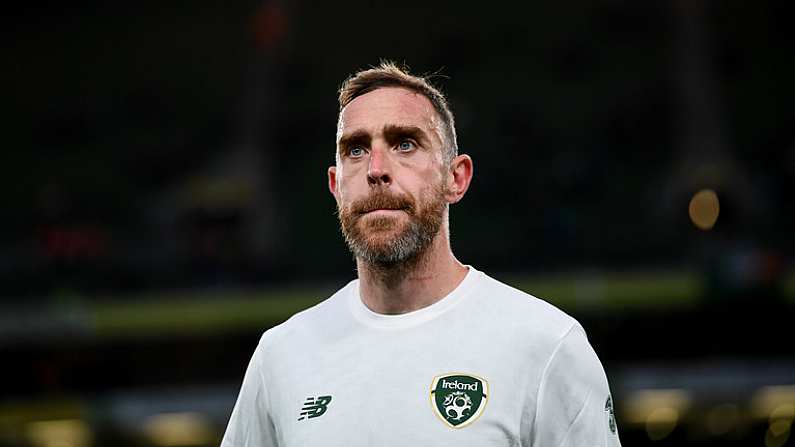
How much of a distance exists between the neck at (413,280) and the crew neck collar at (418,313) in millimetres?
13

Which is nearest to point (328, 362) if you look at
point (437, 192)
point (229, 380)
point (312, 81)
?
point (437, 192)

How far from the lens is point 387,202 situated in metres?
2.62

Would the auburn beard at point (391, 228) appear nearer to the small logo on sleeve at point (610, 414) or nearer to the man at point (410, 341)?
the man at point (410, 341)

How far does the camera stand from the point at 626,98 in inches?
645

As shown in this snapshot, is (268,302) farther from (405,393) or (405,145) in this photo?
(405,393)

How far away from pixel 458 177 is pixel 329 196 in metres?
13.0

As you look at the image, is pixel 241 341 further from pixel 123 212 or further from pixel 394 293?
pixel 394 293

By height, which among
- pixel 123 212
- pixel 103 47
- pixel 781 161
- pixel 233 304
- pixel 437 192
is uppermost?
pixel 103 47

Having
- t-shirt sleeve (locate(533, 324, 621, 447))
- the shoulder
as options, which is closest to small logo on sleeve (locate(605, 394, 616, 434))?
t-shirt sleeve (locate(533, 324, 621, 447))

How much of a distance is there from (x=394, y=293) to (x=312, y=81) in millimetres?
14986

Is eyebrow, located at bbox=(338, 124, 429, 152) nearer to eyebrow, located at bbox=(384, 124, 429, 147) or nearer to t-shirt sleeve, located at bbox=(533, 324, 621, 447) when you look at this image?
eyebrow, located at bbox=(384, 124, 429, 147)

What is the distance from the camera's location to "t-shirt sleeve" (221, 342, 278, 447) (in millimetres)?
2758

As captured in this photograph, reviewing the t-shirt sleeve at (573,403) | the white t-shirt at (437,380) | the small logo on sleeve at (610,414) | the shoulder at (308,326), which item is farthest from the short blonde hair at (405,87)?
the small logo on sleeve at (610,414)

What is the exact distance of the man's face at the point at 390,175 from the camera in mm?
2621
